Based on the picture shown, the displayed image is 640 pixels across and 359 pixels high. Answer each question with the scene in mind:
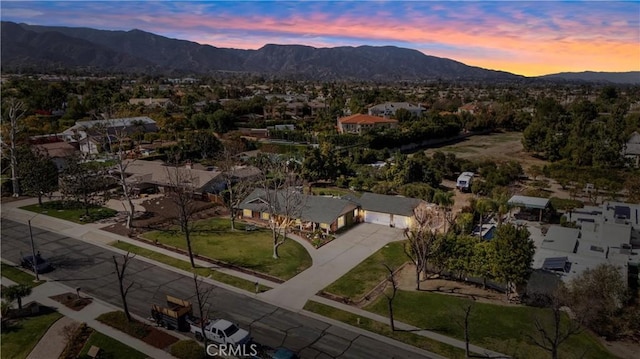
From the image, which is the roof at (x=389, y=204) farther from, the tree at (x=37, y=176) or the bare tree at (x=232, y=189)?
the tree at (x=37, y=176)

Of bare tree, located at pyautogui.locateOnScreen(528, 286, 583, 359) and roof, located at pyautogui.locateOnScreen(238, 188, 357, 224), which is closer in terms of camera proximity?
bare tree, located at pyautogui.locateOnScreen(528, 286, 583, 359)

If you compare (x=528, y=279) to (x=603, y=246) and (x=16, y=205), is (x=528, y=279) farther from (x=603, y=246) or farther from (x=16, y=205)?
(x=16, y=205)

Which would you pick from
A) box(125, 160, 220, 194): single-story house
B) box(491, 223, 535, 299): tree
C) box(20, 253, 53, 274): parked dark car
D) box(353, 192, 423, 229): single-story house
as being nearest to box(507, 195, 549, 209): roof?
box(353, 192, 423, 229): single-story house

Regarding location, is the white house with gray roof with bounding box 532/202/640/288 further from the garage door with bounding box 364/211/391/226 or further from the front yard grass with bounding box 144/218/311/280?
the front yard grass with bounding box 144/218/311/280

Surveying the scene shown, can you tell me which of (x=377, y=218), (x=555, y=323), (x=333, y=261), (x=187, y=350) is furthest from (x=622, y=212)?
(x=187, y=350)

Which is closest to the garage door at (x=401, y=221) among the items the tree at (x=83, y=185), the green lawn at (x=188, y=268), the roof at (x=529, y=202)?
the roof at (x=529, y=202)

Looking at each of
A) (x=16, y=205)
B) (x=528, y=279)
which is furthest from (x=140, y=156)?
(x=528, y=279)
